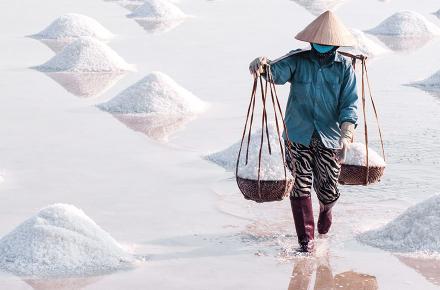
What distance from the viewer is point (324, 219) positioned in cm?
447

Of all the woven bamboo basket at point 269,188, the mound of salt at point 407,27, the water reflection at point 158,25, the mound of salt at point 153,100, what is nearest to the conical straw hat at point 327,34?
the woven bamboo basket at point 269,188

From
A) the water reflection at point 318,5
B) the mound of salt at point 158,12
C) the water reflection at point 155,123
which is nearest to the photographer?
the water reflection at point 155,123

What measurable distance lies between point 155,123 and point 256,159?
2.67 m

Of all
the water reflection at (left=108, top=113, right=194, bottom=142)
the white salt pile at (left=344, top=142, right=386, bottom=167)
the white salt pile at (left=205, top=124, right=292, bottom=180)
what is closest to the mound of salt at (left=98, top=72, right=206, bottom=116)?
the water reflection at (left=108, top=113, right=194, bottom=142)

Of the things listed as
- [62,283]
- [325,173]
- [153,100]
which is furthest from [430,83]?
[62,283]

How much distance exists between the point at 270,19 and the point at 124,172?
8409 millimetres

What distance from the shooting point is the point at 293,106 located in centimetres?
421

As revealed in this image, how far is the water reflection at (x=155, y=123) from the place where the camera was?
23.2 ft

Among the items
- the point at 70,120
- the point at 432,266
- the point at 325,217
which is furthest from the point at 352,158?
the point at 70,120

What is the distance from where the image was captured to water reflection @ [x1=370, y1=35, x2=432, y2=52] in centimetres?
1166

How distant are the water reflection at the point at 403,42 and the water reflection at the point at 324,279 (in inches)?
302

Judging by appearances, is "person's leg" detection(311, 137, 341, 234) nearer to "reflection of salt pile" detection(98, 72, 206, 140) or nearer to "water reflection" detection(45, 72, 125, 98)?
"reflection of salt pile" detection(98, 72, 206, 140)

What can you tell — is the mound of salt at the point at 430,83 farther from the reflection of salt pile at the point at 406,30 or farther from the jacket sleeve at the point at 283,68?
the jacket sleeve at the point at 283,68

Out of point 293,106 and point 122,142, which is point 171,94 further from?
point 293,106
